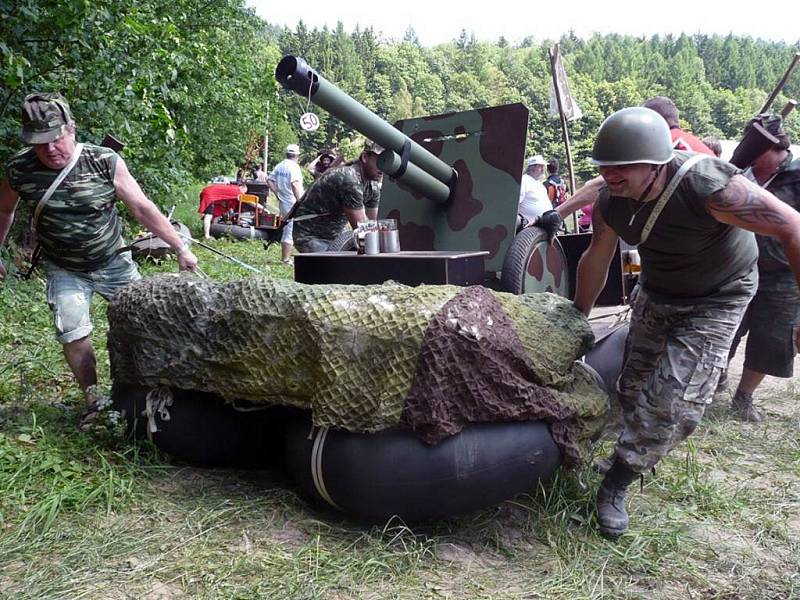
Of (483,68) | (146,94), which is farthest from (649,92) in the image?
(146,94)

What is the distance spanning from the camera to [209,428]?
9.64ft

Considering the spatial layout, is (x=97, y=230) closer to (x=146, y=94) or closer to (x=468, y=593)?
(x=468, y=593)

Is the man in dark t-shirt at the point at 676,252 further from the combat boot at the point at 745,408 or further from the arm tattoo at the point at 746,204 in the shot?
the combat boot at the point at 745,408

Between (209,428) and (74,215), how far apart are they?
4.22ft

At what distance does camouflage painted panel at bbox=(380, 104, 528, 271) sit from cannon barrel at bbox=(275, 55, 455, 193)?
0.18 m

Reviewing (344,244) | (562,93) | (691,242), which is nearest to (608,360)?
(691,242)

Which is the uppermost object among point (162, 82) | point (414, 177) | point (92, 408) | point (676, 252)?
point (162, 82)

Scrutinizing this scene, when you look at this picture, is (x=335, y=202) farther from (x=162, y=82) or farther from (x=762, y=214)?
(x=762, y=214)

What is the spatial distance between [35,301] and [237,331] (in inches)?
176

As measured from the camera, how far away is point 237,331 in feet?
8.69

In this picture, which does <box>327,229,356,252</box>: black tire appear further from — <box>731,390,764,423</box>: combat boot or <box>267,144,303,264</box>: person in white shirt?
<box>267,144,303,264</box>: person in white shirt

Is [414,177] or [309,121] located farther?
[414,177]

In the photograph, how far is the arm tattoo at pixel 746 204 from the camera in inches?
96.7

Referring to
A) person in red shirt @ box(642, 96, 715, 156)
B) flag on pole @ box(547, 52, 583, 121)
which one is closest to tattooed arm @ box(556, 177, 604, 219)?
person in red shirt @ box(642, 96, 715, 156)
